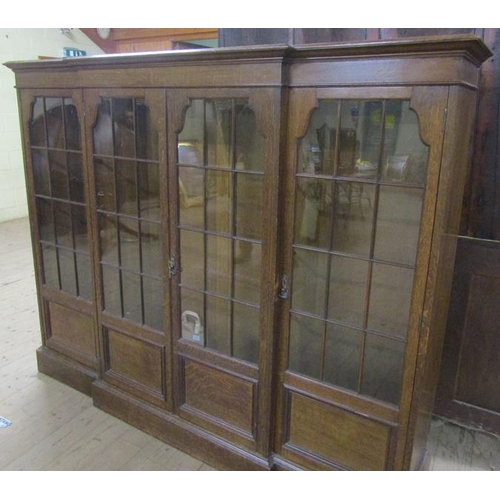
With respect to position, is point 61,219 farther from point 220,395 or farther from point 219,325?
point 220,395

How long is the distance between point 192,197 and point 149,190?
0.89 feet

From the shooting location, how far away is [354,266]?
174 centimetres

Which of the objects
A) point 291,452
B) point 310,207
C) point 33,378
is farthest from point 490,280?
point 33,378

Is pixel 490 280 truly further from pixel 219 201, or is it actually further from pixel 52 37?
pixel 52 37

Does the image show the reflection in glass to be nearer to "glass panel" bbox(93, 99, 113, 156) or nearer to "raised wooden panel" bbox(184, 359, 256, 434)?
"raised wooden panel" bbox(184, 359, 256, 434)

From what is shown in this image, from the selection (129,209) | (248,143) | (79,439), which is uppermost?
(248,143)

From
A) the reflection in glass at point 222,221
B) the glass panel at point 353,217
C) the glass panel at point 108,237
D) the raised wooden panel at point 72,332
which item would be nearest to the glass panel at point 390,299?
the glass panel at point 353,217

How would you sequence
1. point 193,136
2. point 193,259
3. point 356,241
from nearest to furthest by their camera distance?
point 356,241
point 193,136
point 193,259

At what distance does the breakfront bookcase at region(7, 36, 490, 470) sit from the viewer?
1546 mm

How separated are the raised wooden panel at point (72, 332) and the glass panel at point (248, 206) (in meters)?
1.19

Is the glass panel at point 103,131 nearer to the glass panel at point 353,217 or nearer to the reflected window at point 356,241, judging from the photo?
the reflected window at point 356,241

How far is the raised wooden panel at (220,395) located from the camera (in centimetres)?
204

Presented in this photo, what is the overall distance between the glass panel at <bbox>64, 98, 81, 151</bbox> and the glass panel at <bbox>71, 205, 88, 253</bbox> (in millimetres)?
327

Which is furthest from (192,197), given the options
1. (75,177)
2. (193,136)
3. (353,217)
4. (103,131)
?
(75,177)
